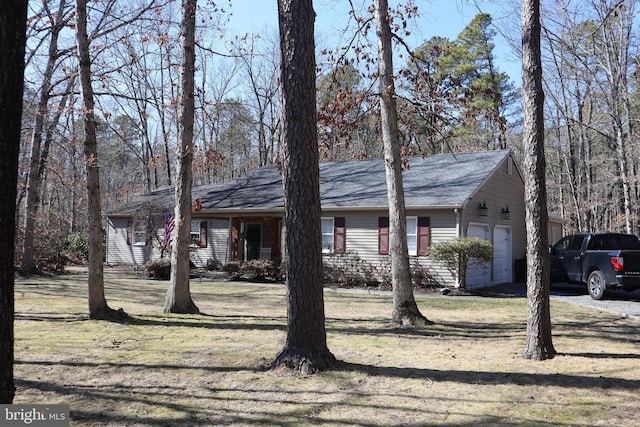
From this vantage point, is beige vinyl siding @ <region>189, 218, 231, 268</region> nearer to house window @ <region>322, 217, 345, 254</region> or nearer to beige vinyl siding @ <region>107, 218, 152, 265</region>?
beige vinyl siding @ <region>107, 218, 152, 265</region>

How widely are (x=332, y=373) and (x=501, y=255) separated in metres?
15.6

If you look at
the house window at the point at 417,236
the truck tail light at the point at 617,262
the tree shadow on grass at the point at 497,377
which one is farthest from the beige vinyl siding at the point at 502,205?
the tree shadow on grass at the point at 497,377

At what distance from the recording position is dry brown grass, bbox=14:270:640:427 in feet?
14.2

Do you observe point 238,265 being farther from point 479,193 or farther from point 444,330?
point 444,330

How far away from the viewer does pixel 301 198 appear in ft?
18.5

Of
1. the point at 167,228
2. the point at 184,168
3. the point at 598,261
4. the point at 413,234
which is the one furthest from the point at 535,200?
the point at 167,228

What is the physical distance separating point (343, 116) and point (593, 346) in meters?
6.24

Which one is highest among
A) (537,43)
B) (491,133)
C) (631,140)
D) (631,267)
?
(491,133)

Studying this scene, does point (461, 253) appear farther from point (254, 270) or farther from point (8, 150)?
point (8, 150)

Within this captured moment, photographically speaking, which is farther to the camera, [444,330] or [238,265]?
[238,265]

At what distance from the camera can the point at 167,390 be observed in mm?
4949

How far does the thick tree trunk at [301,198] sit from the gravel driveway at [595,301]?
8019mm

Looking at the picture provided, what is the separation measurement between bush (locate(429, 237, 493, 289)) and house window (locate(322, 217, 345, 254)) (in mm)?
3758

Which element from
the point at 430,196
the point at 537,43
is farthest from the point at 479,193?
the point at 537,43
